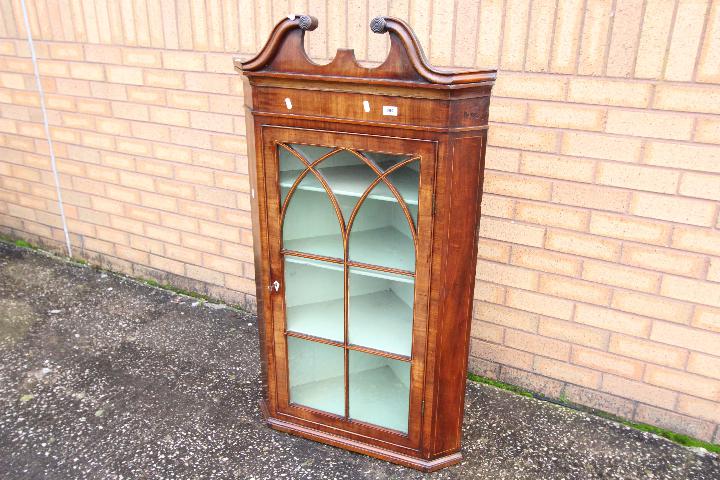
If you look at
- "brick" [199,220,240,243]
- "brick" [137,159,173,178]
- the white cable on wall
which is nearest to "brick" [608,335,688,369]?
"brick" [199,220,240,243]

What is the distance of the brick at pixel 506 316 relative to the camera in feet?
9.14

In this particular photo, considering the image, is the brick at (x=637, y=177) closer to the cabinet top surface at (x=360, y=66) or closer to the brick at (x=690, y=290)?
the brick at (x=690, y=290)

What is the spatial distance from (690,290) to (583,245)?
1.48 feet

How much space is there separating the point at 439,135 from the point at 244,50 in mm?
1653

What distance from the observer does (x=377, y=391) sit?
7.95 feet

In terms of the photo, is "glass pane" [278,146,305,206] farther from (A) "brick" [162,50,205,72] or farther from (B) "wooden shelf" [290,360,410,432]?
(A) "brick" [162,50,205,72]

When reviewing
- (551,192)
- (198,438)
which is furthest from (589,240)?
(198,438)

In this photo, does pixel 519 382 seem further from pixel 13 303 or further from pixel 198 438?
pixel 13 303

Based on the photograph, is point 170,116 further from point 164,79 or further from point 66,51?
point 66,51

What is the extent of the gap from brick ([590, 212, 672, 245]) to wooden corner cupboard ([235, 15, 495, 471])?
0.71 meters

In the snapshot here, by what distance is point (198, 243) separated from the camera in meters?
3.71

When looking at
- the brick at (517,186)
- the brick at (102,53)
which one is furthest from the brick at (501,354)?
the brick at (102,53)

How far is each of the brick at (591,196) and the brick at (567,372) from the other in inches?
31.1

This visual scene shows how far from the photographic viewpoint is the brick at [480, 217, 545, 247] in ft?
8.68
